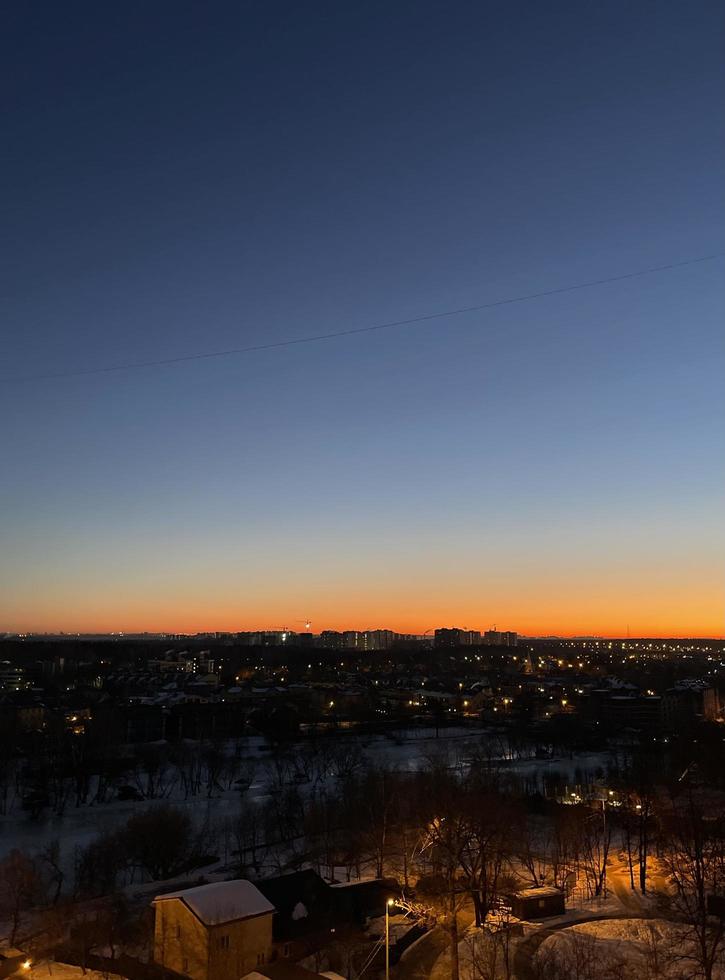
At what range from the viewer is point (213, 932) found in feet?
44.0

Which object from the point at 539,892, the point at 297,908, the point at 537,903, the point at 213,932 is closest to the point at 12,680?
the point at 297,908

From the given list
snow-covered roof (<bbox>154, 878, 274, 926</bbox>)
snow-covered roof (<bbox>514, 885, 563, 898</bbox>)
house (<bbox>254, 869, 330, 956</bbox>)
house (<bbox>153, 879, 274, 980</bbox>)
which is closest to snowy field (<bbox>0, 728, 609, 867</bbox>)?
house (<bbox>254, 869, 330, 956</bbox>)

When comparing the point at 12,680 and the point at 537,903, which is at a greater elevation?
the point at 537,903

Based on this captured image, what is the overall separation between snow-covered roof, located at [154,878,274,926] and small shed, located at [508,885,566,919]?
18.4ft

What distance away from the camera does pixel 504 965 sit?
44.6 feet

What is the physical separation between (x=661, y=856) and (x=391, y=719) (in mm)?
37190

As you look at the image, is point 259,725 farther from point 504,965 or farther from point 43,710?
point 504,965

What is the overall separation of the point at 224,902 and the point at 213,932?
569 millimetres

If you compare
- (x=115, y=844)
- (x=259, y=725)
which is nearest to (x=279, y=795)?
(x=115, y=844)

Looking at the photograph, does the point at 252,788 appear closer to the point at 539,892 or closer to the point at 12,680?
the point at 539,892

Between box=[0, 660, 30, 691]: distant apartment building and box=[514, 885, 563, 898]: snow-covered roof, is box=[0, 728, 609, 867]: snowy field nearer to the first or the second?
box=[514, 885, 563, 898]: snow-covered roof

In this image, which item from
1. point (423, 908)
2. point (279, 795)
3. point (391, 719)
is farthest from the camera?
point (391, 719)

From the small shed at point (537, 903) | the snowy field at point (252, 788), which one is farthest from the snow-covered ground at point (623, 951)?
the snowy field at point (252, 788)

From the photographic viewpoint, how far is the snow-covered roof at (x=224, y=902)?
44.5 feet
